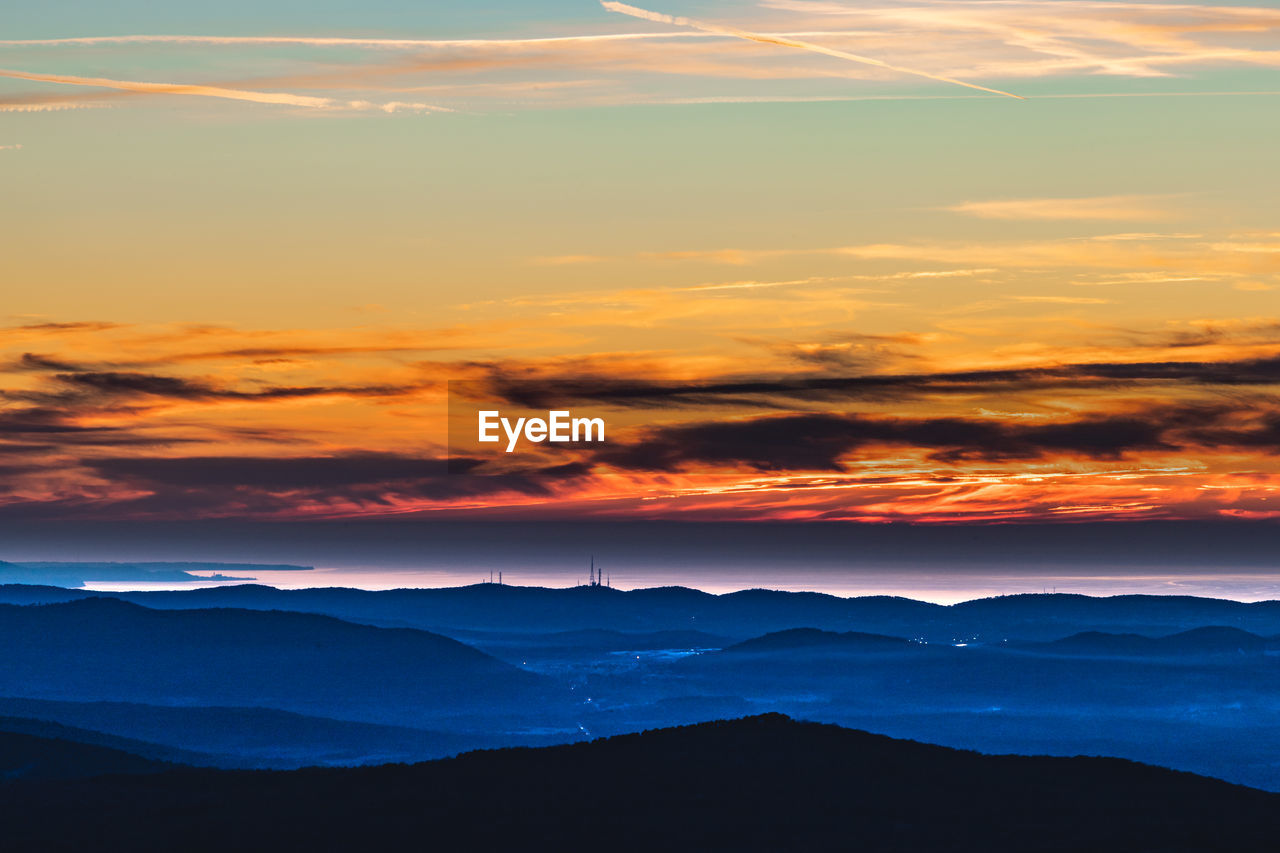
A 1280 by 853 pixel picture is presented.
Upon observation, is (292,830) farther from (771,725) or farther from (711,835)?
(771,725)

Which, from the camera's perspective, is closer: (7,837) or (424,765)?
(7,837)

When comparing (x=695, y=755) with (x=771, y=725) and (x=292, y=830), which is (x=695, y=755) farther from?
(x=292, y=830)

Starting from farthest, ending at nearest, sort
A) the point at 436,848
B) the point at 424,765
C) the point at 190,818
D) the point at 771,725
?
the point at 771,725, the point at 424,765, the point at 190,818, the point at 436,848

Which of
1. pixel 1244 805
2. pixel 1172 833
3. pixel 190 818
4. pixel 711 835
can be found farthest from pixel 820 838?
pixel 190 818

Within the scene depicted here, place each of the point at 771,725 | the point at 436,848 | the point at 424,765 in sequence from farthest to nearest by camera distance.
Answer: the point at 771,725
the point at 424,765
the point at 436,848

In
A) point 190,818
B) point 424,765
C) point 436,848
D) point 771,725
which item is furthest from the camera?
point 771,725

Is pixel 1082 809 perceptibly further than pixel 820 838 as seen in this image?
Yes

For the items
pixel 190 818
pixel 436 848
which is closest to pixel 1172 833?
pixel 436 848
